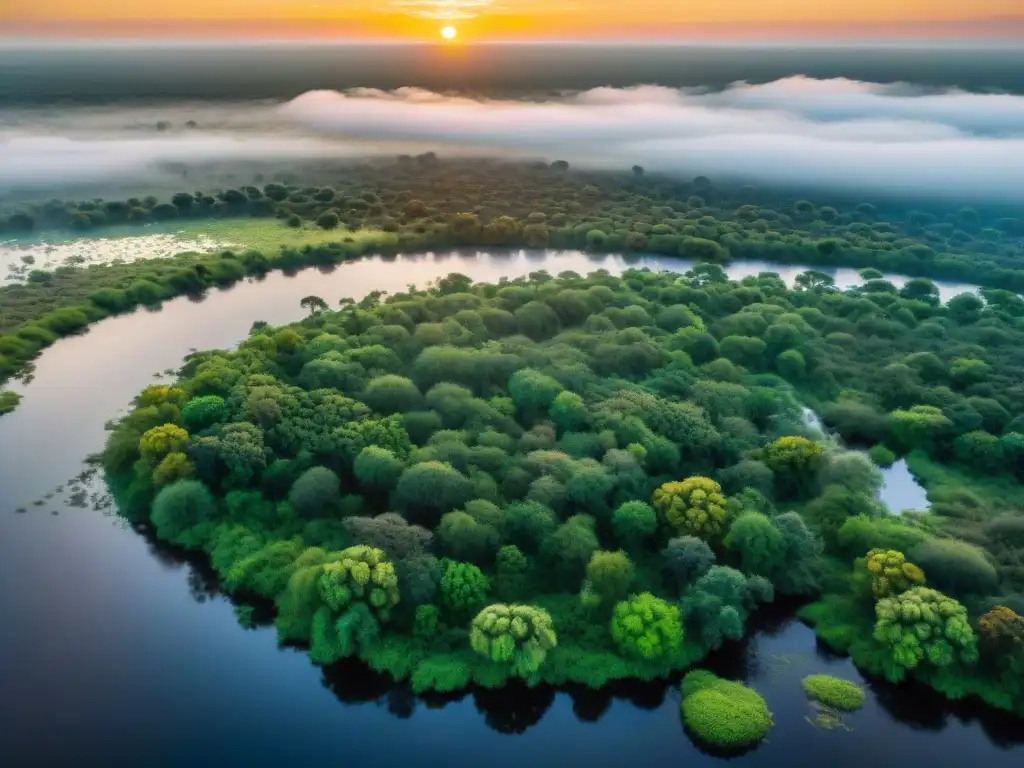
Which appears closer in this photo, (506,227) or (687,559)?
(687,559)

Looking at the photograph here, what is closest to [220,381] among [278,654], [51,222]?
[278,654]

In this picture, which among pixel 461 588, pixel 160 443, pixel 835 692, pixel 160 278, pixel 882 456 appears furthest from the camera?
pixel 160 278

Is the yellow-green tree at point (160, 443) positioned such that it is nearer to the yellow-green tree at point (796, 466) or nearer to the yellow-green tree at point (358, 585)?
the yellow-green tree at point (358, 585)

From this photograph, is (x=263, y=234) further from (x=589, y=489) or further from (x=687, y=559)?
(x=687, y=559)

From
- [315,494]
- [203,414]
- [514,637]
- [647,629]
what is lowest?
[647,629]

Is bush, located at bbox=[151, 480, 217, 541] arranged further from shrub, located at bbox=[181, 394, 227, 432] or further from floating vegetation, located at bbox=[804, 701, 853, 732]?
floating vegetation, located at bbox=[804, 701, 853, 732]

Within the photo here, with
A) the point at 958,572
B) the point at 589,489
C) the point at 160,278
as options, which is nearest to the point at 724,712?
the point at 589,489
